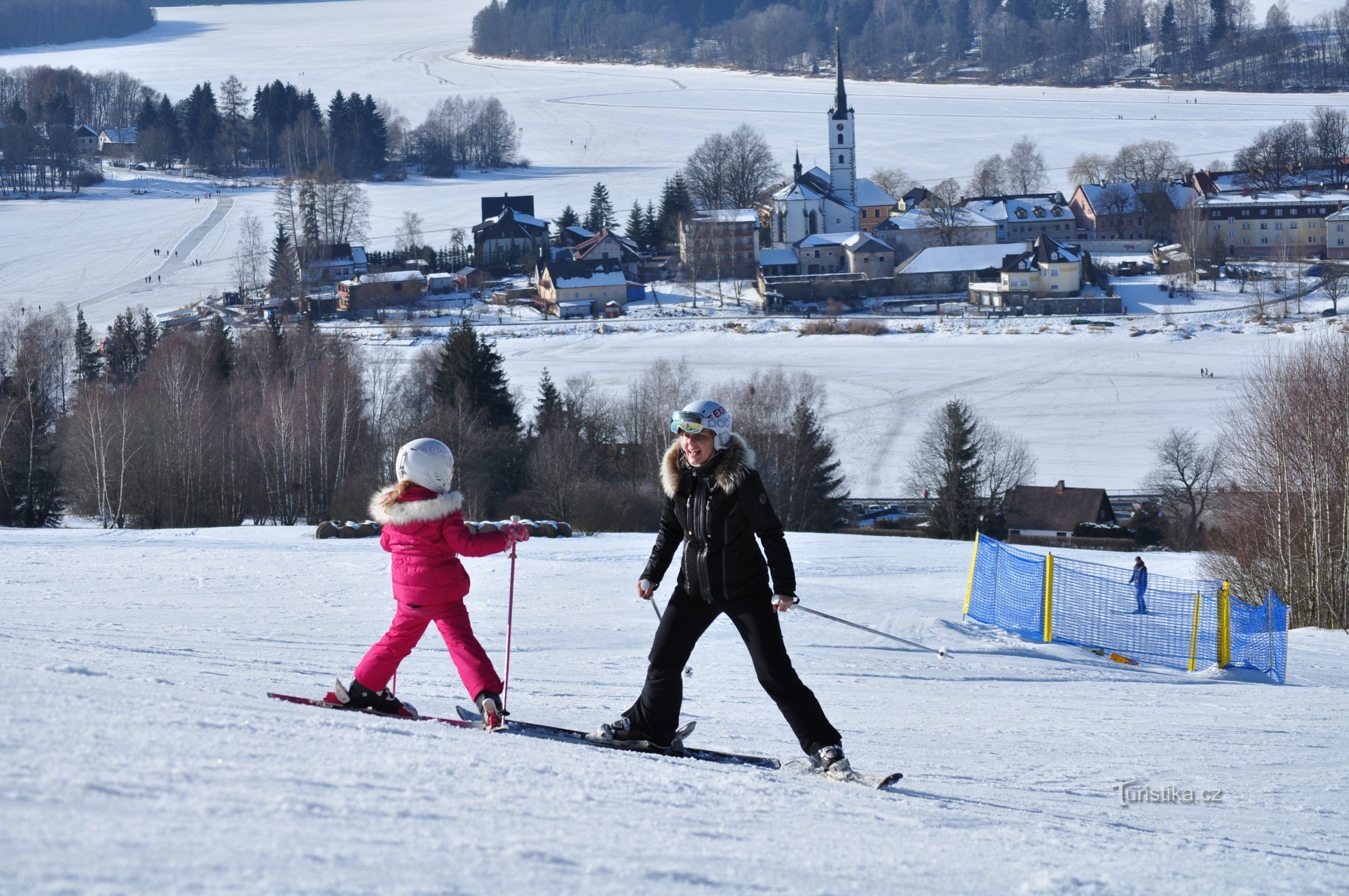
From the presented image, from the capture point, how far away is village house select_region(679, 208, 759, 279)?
66.5m

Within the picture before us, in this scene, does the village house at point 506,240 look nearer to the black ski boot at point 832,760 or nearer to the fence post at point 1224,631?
the fence post at point 1224,631

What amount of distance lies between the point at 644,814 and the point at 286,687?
9.03ft

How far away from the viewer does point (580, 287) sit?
5878cm

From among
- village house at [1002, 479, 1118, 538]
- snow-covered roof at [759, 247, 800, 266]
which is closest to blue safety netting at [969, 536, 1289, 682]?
village house at [1002, 479, 1118, 538]

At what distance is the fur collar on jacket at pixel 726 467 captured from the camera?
14.1 ft

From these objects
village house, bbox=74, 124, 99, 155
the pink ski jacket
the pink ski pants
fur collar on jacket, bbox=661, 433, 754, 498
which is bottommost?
the pink ski pants

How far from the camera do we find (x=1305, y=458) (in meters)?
14.9

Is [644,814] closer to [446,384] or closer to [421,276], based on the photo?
[446,384]

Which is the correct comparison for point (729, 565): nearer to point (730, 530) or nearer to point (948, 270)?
point (730, 530)

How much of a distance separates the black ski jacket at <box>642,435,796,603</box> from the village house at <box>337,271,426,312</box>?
55010mm

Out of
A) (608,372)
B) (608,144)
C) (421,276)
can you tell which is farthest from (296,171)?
(608,372)

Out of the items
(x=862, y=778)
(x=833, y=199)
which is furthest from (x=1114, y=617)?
(x=833, y=199)

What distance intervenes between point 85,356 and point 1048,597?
33.4 meters

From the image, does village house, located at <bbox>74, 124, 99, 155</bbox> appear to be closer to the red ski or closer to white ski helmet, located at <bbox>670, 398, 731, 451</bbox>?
the red ski
